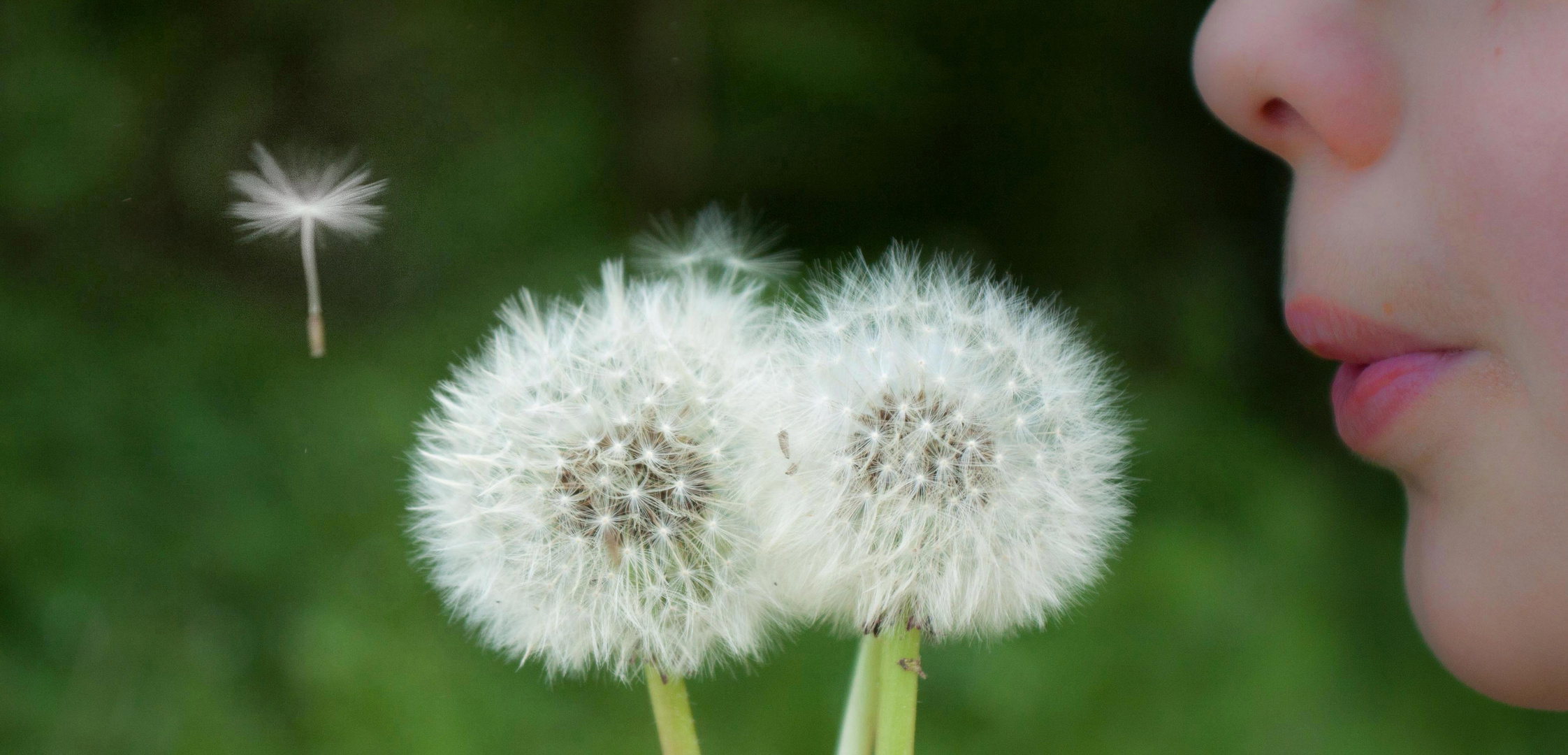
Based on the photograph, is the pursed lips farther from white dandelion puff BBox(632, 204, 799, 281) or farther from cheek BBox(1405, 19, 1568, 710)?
white dandelion puff BBox(632, 204, 799, 281)

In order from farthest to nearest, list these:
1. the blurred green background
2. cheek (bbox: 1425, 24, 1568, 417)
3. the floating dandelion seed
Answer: the blurred green background < the floating dandelion seed < cheek (bbox: 1425, 24, 1568, 417)

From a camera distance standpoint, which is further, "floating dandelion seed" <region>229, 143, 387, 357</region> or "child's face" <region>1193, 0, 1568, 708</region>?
"floating dandelion seed" <region>229, 143, 387, 357</region>

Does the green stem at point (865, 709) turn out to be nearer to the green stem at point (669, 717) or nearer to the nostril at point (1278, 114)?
the green stem at point (669, 717)

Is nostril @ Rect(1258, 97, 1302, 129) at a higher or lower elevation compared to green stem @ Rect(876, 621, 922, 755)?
higher

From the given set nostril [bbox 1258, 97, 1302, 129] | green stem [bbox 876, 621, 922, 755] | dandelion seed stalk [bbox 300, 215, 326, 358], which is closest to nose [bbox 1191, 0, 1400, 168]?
nostril [bbox 1258, 97, 1302, 129]

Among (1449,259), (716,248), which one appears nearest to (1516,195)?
(1449,259)

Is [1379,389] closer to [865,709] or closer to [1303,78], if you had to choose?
[1303,78]

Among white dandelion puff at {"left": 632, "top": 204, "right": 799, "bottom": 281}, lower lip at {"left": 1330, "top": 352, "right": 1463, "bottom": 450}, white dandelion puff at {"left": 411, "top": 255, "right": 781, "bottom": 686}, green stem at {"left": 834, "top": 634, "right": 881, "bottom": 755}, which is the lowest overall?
green stem at {"left": 834, "top": 634, "right": 881, "bottom": 755}
